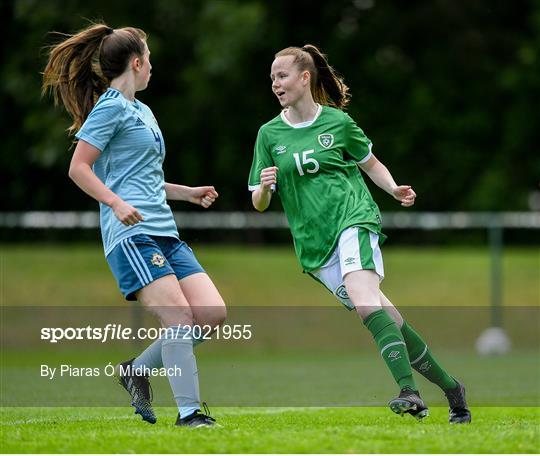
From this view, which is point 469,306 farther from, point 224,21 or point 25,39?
point 25,39

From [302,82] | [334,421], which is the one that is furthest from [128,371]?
[302,82]

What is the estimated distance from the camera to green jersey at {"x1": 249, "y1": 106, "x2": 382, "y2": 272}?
6.77 meters

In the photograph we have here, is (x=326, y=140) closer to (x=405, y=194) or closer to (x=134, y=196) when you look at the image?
(x=405, y=194)

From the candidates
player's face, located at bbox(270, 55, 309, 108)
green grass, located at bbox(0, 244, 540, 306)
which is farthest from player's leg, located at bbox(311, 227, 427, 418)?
green grass, located at bbox(0, 244, 540, 306)

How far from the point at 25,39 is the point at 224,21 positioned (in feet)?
16.4

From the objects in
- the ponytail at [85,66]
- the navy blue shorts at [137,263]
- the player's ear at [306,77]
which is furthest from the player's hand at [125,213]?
the player's ear at [306,77]

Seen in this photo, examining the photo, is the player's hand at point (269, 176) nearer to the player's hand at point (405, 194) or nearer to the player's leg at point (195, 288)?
the player's leg at point (195, 288)

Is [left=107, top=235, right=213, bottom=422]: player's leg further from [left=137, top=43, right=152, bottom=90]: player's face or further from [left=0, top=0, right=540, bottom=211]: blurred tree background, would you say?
[left=0, top=0, right=540, bottom=211]: blurred tree background

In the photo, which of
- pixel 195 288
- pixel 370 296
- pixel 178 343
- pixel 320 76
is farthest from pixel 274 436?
pixel 320 76

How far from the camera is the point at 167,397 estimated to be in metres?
9.74

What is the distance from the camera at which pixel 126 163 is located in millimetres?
6234

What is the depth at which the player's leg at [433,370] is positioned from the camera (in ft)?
22.2

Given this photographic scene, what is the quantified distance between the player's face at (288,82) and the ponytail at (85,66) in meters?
0.86

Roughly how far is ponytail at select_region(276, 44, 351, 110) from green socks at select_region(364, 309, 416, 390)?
152 centimetres
